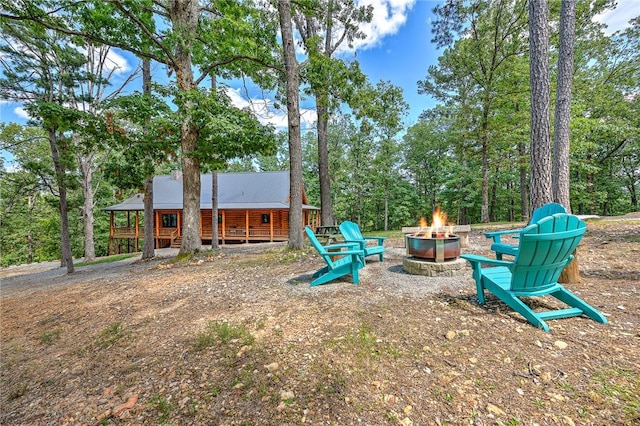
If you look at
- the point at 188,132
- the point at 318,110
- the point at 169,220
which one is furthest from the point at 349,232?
the point at 169,220

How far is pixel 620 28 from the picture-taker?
12.9 metres

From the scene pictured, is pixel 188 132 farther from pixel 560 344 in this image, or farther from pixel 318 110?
pixel 560 344

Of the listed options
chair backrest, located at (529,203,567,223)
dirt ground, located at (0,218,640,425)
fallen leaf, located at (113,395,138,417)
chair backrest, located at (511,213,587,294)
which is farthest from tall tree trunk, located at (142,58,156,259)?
chair backrest, located at (529,203,567,223)

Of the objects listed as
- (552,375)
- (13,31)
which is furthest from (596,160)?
(13,31)

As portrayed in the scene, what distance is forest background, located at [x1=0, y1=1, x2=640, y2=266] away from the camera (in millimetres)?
6586

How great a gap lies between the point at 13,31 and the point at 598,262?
49.6 ft

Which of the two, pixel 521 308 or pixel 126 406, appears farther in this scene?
pixel 521 308

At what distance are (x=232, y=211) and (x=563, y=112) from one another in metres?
17.1

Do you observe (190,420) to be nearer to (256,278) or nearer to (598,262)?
(256,278)

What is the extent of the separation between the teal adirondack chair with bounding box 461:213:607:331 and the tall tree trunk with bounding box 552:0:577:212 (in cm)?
355

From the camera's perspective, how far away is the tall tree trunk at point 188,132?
6.64m

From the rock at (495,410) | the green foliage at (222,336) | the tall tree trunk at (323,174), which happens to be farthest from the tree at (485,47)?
the green foliage at (222,336)

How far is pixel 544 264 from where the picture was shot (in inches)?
90.3

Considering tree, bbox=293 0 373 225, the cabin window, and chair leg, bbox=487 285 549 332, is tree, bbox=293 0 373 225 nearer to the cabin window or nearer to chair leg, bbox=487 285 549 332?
chair leg, bbox=487 285 549 332
